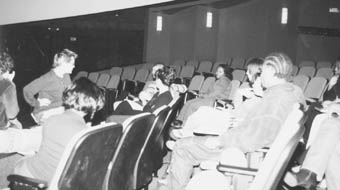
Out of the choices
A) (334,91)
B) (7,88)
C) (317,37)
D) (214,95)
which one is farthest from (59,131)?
(317,37)

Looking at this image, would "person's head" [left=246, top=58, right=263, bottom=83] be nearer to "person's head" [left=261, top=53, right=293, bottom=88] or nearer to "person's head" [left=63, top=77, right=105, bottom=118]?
"person's head" [left=261, top=53, right=293, bottom=88]

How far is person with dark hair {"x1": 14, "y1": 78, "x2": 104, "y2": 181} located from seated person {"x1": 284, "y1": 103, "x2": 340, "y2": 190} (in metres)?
1.43

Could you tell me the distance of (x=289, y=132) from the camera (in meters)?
1.58

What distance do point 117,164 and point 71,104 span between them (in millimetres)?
425

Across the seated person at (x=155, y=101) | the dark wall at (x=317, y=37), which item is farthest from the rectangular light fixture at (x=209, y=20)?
the seated person at (x=155, y=101)

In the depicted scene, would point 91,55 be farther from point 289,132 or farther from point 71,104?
point 289,132

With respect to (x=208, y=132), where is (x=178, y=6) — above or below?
above

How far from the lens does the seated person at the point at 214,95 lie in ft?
19.3

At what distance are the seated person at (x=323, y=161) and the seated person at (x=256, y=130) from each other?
28 centimetres

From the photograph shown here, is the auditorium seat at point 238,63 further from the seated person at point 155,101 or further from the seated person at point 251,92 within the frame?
the seated person at point 155,101

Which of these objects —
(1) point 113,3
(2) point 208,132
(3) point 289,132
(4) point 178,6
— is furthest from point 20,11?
(4) point 178,6

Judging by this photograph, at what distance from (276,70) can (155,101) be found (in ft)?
4.87

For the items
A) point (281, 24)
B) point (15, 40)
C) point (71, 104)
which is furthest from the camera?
point (281, 24)

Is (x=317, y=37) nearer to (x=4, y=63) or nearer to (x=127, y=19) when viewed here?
(x=127, y=19)
